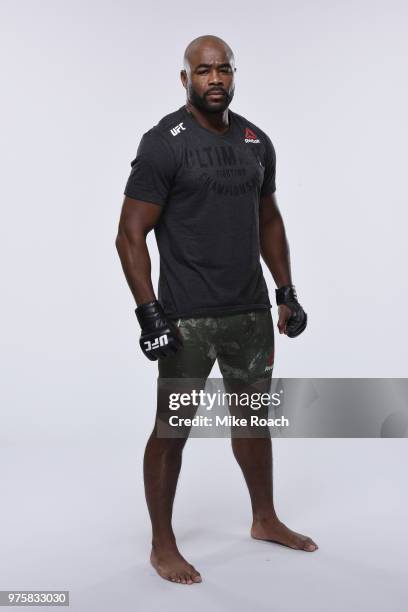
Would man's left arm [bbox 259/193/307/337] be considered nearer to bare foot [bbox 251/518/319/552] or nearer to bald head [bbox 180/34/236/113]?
bald head [bbox 180/34/236/113]

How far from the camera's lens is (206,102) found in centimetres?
302

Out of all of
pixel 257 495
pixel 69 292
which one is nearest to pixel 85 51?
pixel 69 292

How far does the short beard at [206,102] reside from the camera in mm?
3023

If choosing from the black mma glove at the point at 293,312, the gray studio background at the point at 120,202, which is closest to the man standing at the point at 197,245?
the black mma glove at the point at 293,312

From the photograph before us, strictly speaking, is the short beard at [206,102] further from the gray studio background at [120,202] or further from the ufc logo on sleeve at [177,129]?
the gray studio background at [120,202]

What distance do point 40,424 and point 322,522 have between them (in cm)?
186

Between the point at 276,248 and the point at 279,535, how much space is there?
1.07m

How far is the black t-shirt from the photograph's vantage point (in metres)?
3.01

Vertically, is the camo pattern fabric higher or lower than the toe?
higher

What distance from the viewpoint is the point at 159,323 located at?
301 cm

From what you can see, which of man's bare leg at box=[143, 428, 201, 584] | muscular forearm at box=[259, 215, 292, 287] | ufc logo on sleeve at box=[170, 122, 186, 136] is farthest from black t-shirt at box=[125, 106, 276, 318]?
man's bare leg at box=[143, 428, 201, 584]

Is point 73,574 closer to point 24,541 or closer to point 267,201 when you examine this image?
point 24,541
